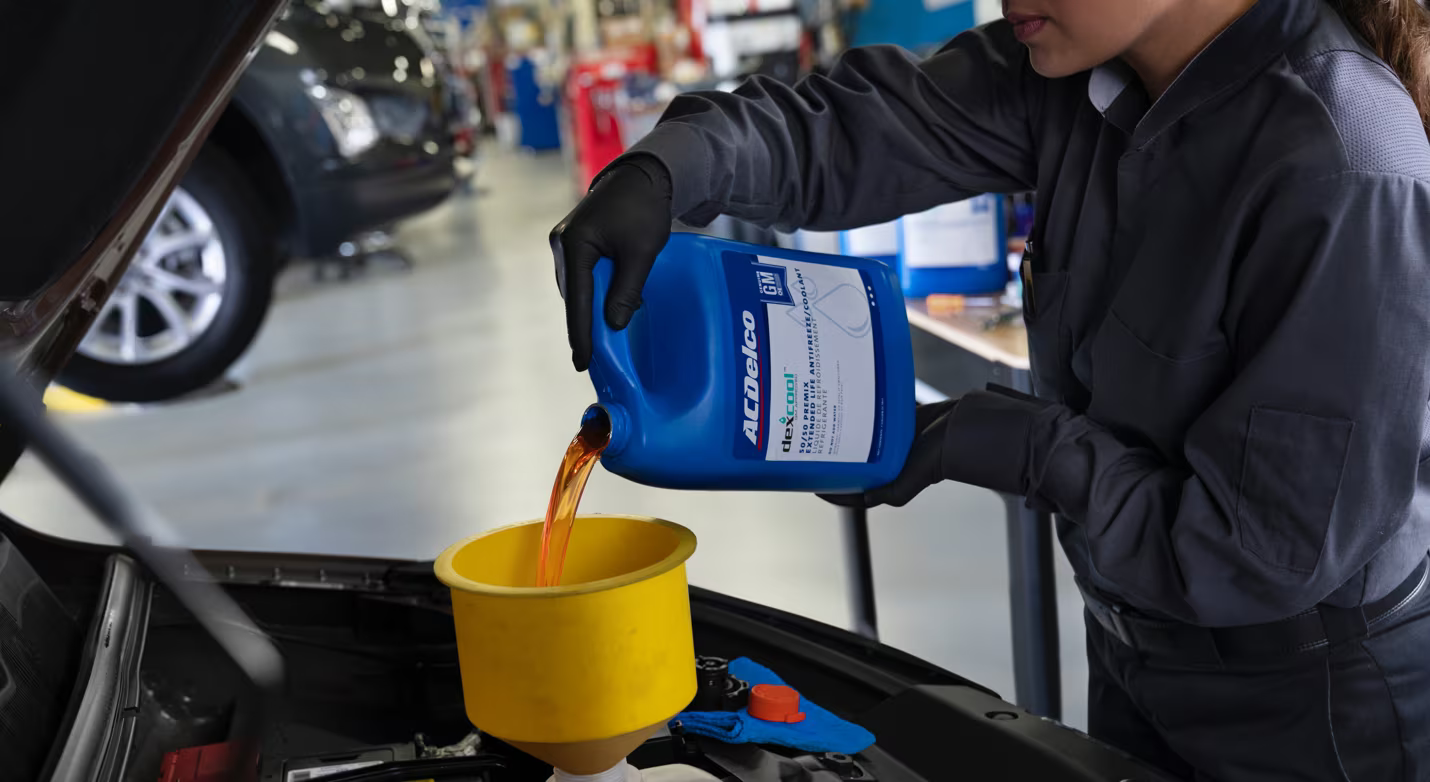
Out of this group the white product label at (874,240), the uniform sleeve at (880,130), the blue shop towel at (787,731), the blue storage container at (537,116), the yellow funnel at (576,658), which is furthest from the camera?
the blue storage container at (537,116)

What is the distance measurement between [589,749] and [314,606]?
1.98 ft

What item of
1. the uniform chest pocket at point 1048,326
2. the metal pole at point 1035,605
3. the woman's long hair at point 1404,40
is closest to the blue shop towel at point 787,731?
the uniform chest pocket at point 1048,326

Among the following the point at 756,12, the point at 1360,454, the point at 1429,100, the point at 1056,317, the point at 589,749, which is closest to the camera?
the point at 589,749

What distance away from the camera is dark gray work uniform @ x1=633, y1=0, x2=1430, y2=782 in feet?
2.88

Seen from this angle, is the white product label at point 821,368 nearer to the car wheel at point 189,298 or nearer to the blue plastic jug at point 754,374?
the blue plastic jug at point 754,374

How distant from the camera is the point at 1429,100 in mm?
983

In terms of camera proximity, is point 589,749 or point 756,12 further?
point 756,12

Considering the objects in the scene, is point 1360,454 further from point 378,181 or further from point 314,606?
point 378,181

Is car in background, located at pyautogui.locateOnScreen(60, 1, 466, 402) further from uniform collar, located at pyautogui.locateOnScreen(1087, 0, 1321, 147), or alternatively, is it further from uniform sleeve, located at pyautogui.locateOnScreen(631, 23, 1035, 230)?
uniform collar, located at pyautogui.locateOnScreen(1087, 0, 1321, 147)

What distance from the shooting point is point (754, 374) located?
3.21ft

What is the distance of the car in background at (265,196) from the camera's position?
3748 mm

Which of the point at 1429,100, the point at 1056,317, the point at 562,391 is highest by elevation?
the point at 1429,100

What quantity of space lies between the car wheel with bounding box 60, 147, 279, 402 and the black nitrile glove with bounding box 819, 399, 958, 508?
3.13 meters

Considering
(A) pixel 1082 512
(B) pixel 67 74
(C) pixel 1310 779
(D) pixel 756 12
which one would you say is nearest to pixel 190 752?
(B) pixel 67 74
